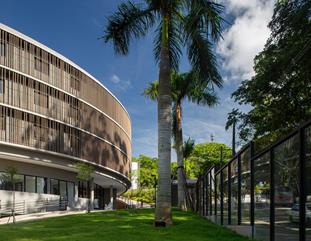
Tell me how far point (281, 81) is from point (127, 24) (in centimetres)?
876

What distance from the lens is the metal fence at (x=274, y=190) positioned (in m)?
7.44

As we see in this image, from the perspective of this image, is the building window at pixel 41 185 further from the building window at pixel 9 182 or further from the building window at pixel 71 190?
the building window at pixel 71 190


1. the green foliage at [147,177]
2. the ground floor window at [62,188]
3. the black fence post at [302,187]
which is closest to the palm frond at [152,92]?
the ground floor window at [62,188]

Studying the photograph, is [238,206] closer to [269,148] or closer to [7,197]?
[269,148]

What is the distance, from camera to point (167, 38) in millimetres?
18531

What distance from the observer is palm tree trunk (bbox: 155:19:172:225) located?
55.1ft

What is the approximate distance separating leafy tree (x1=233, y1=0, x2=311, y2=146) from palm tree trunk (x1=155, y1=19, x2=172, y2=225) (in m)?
4.80

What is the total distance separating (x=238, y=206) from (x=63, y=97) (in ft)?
124

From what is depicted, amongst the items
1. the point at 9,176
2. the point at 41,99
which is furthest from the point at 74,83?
the point at 9,176

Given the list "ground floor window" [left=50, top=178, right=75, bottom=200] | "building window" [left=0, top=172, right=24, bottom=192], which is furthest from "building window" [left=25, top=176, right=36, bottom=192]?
"ground floor window" [left=50, top=178, right=75, bottom=200]

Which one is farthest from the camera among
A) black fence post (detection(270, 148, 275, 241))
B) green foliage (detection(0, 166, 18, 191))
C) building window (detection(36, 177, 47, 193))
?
building window (detection(36, 177, 47, 193))

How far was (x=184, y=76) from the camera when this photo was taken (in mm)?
36031

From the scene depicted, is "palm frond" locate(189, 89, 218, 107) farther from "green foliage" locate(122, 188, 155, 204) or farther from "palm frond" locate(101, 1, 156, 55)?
"green foliage" locate(122, 188, 155, 204)

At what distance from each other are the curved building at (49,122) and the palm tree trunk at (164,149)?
2652 cm
